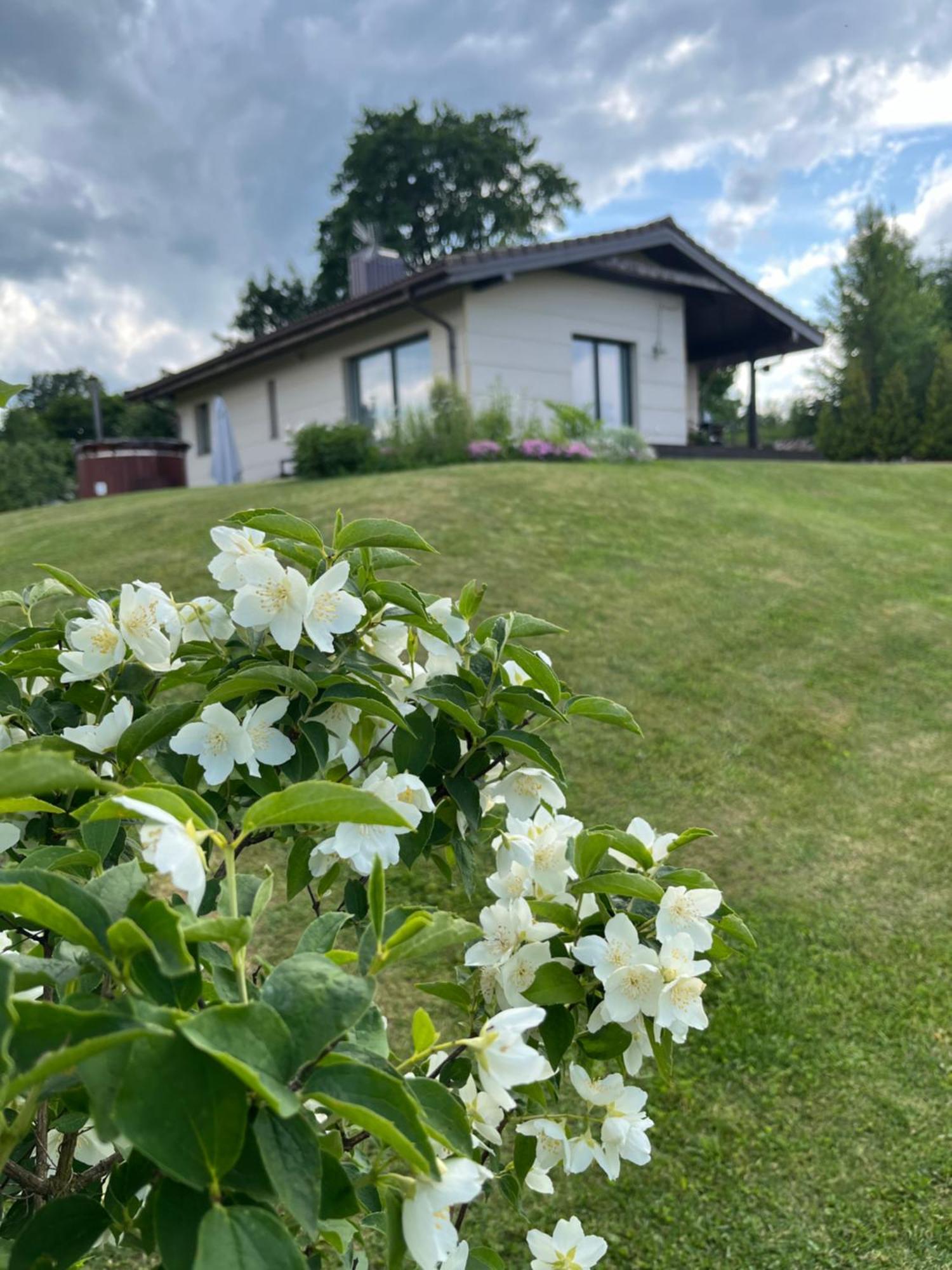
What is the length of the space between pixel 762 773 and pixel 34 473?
33.6 metres

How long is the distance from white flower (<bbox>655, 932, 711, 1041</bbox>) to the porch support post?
1664 cm

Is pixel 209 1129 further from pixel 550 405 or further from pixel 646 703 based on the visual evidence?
pixel 550 405

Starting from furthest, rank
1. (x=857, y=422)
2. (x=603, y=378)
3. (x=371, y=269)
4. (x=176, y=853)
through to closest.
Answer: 1. (x=857, y=422)
2. (x=371, y=269)
3. (x=603, y=378)
4. (x=176, y=853)

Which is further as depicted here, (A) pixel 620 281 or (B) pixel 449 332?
(A) pixel 620 281

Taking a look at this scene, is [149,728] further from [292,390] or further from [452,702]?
[292,390]

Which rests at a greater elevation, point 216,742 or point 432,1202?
point 216,742

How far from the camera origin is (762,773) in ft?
13.6

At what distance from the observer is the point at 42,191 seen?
23484mm

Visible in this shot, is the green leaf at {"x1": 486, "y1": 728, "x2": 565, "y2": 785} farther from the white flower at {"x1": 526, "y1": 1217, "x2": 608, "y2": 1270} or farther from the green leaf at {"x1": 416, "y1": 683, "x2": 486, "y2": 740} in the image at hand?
the white flower at {"x1": 526, "y1": 1217, "x2": 608, "y2": 1270}

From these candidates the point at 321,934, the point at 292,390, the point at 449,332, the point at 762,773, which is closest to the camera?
the point at 321,934

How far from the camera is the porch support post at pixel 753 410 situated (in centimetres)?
1666

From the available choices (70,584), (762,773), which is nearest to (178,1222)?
(70,584)

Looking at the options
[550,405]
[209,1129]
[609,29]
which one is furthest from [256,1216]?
[609,29]

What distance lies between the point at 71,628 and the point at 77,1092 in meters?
0.53
